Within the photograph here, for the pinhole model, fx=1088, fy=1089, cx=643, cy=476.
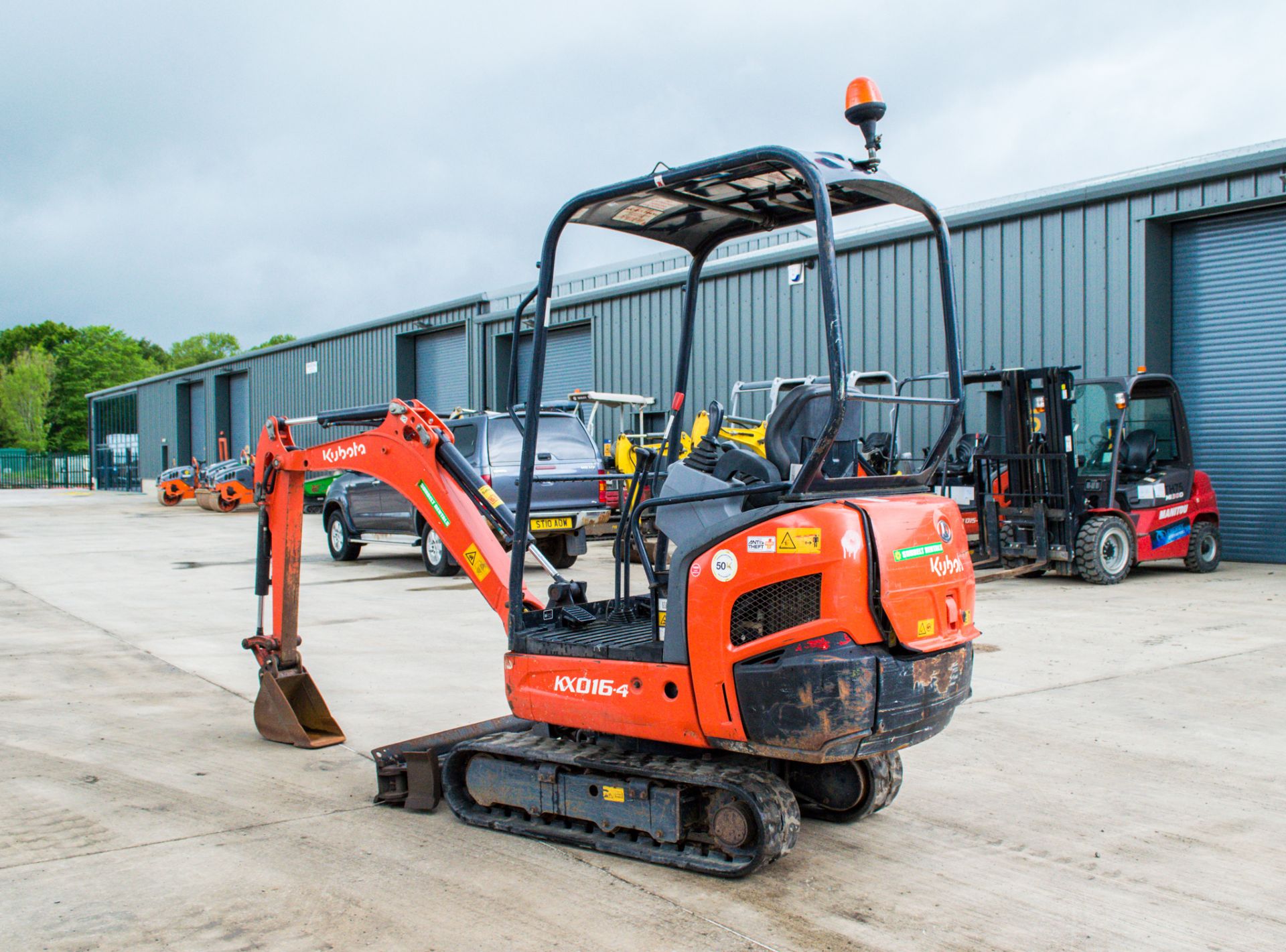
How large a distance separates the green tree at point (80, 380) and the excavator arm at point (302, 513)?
8181 cm

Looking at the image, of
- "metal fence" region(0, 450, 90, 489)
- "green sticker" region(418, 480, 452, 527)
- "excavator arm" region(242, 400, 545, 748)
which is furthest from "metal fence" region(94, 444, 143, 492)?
"green sticker" region(418, 480, 452, 527)

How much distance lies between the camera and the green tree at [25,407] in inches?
3433

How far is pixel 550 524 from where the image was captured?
12641 millimetres

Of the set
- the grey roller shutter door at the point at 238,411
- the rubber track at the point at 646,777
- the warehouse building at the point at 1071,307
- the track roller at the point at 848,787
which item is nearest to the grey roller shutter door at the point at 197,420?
the grey roller shutter door at the point at 238,411

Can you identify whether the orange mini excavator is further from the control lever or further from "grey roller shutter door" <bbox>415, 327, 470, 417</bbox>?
"grey roller shutter door" <bbox>415, 327, 470, 417</bbox>

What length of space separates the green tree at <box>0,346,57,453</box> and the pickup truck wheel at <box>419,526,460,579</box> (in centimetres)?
8426

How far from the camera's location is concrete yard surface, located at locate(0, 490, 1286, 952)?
3.54 metres

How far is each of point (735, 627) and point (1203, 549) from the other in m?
11.7

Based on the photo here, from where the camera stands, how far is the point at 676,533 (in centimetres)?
411

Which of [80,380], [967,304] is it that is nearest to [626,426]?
[967,304]

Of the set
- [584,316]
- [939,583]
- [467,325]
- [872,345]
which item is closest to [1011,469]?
[872,345]

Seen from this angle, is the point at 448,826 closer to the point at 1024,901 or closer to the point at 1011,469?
the point at 1024,901

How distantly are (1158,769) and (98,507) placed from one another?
109 ft

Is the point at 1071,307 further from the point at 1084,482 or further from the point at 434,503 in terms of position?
the point at 434,503
